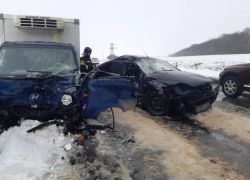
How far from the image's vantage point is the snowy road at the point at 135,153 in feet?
9.59

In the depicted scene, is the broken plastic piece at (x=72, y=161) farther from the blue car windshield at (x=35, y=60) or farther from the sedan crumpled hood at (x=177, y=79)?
the sedan crumpled hood at (x=177, y=79)

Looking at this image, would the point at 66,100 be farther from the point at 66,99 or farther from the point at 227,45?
the point at 227,45

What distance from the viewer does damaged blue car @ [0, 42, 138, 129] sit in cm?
Answer: 341

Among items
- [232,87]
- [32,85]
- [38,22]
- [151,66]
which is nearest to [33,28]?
[38,22]

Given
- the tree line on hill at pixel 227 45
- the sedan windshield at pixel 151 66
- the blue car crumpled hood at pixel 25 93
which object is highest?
the tree line on hill at pixel 227 45

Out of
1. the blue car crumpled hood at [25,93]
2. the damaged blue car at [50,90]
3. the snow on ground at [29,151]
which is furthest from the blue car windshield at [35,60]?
the snow on ground at [29,151]

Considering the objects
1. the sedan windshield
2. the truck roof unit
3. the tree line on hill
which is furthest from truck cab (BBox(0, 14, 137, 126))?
the tree line on hill

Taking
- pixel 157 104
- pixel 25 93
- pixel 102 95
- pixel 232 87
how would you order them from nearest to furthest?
pixel 25 93 → pixel 102 95 → pixel 157 104 → pixel 232 87

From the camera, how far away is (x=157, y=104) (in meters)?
5.52

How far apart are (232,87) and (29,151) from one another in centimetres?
729

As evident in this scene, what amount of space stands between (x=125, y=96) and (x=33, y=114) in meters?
1.60

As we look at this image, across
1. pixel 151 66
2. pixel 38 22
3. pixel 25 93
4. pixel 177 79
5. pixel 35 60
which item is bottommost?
pixel 25 93

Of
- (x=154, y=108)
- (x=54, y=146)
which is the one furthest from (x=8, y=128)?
(x=154, y=108)

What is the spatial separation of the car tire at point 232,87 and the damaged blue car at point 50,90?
17.8 feet
